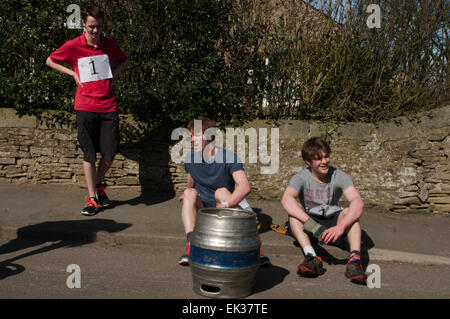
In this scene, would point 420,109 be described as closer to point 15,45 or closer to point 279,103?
point 279,103

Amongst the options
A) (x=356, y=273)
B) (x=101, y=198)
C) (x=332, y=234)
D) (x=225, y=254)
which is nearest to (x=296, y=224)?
(x=332, y=234)

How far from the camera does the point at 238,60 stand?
6.87 m

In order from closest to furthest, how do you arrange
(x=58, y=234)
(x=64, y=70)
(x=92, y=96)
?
(x=58, y=234) → (x=64, y=70) → (x=92, y=96)

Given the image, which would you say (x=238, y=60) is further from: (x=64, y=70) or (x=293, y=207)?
(x=293, y=207)

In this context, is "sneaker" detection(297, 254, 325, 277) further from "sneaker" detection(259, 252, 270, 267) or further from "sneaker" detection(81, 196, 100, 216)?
"sneaker" detection(81, 196, 100, 216)

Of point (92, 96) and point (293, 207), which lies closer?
point (293, 207)

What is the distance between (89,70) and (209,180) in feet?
7.60

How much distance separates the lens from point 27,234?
4910 mm

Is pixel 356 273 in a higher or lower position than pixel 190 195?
lower

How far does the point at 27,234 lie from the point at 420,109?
19.8ft

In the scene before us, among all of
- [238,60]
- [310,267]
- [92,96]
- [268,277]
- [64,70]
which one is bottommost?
[268,277]

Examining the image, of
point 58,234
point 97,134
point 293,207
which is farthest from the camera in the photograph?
point 97,134

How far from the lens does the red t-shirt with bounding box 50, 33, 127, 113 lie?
552cm
